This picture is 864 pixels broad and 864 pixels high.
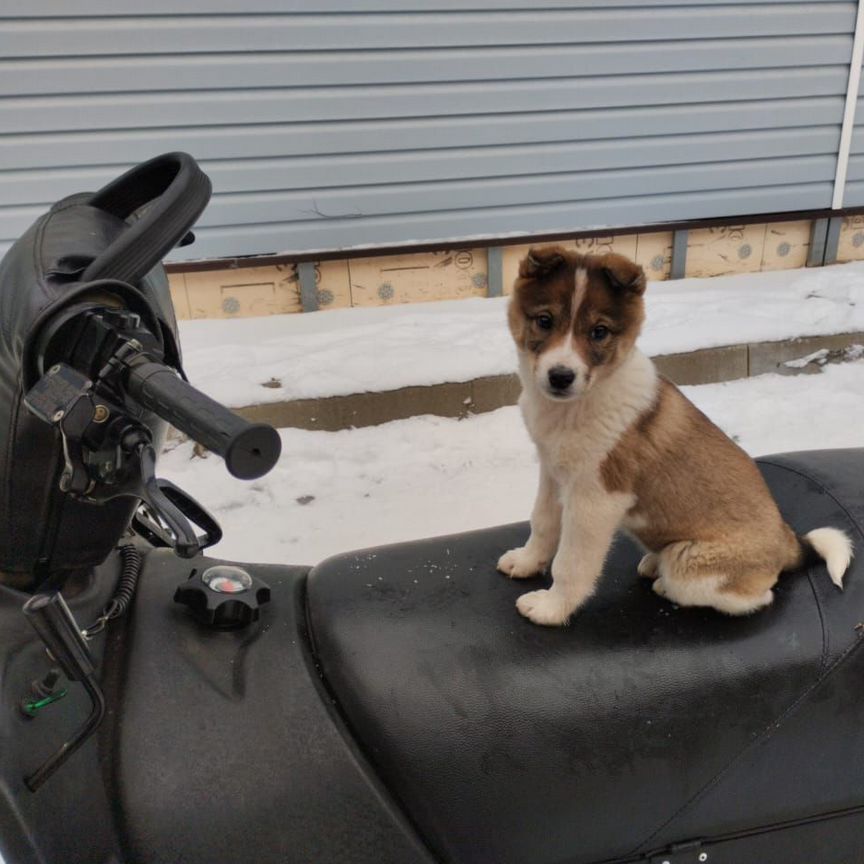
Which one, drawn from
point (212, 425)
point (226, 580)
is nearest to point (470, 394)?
point (226, 580)

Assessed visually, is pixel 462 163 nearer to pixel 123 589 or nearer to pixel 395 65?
pixel 395 65

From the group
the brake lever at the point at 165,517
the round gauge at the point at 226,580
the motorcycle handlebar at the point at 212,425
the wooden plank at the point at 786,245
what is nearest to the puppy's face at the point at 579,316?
the round gauge at the point at 226,580

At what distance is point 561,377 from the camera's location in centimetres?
174

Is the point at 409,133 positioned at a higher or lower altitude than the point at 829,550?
higher

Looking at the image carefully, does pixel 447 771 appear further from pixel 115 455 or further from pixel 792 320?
pixel 792 320

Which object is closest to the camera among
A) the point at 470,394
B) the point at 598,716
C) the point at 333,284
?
the point at 598,716

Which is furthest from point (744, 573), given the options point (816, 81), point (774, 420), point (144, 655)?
point (816, 81)

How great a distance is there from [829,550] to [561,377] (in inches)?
24.8

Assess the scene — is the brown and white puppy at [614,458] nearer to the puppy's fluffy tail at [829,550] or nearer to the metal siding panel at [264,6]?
the puppy's fluffy tail at [829,550]

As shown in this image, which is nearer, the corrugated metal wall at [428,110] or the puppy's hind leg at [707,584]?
the puppy's hind leg at [707,584]

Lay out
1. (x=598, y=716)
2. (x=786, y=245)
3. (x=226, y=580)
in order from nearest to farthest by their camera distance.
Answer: (x=598, y=716), (x=226, y=580), (x=786, y=245)

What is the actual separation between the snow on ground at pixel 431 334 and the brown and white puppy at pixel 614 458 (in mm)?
2709

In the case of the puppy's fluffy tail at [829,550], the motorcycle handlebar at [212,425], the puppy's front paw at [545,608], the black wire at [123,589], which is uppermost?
the motorcycle handlebar at [212,425]

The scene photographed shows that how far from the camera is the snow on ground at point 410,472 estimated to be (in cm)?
369
